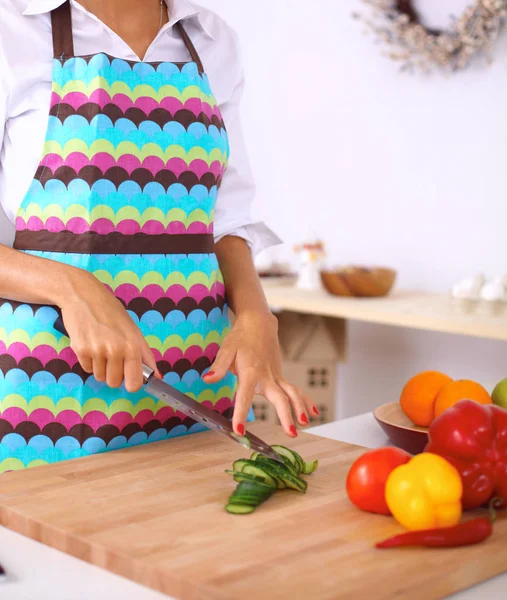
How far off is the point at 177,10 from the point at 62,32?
20 centimetres

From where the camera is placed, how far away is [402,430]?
1.23 meters

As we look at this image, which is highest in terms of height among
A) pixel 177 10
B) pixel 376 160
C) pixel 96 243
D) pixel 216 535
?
pixel 177 10

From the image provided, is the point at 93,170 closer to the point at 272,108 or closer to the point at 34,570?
the point at 34,570

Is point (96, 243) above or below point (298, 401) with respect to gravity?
above

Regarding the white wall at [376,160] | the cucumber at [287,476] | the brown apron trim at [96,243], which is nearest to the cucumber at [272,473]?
the cucumber at [287,476]

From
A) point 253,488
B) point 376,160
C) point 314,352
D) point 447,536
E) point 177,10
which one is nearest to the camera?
point 447,536

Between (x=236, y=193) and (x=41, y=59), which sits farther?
(x=236, y=193)

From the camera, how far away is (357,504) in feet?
3.11

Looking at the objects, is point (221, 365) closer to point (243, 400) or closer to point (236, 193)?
point (243, 400)

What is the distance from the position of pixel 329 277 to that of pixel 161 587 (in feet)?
7.02

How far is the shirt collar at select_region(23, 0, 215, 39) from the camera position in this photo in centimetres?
117

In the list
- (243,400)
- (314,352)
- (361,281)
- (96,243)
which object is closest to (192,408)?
(243,400)

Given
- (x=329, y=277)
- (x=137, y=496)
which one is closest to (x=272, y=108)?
(x=329, y=277)

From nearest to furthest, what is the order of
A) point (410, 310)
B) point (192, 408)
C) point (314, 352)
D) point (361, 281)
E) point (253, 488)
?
point (253, 488)
point (192, 408)
point (410, 310)
point (361, 281)
point (314, 352)
